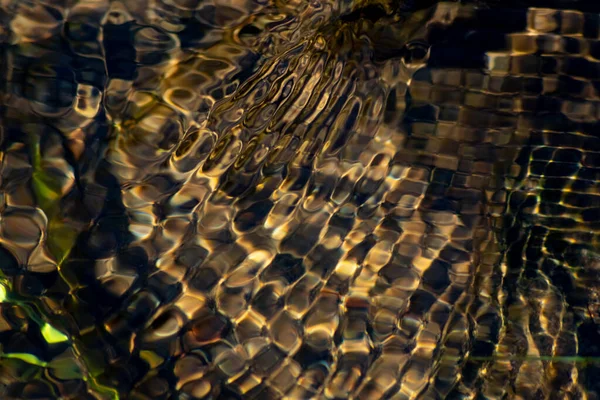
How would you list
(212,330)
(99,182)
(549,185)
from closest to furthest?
(99,182)
(212,330)
(549,185)

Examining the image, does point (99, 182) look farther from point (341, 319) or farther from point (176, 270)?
point (341, 319)

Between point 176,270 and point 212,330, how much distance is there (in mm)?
256

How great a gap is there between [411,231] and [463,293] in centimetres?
33

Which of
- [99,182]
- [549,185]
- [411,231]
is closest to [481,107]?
[549,185]

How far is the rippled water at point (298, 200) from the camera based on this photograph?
81.3 inches

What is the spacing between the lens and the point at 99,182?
211 centimetres

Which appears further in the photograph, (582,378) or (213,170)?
(582,378)

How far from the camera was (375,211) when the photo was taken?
8.57 ft

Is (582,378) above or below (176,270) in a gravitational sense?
below

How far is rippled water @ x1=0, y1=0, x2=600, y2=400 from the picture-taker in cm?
206

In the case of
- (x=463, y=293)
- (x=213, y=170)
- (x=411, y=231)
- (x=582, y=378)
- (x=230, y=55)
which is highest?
(x=230, y=55)

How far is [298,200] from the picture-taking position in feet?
8.09

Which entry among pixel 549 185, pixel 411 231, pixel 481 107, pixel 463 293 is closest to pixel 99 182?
pixel 411 231

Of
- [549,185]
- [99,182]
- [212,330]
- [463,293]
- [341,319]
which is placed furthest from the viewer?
[549,185]
